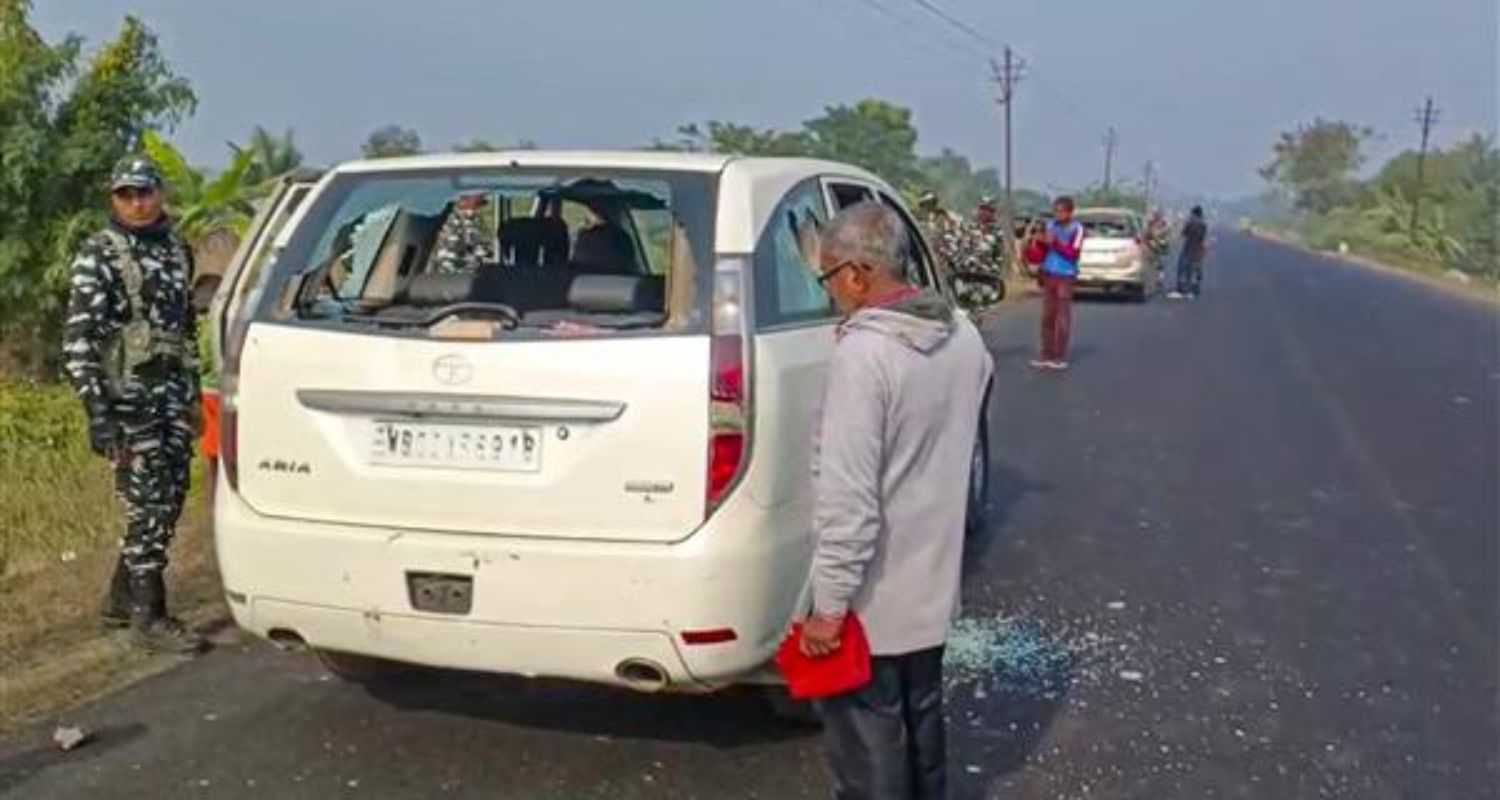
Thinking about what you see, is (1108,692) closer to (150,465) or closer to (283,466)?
(283,466)

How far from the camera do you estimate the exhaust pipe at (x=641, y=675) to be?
144 inches

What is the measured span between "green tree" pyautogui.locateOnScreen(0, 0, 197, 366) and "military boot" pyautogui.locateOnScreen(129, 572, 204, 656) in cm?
990

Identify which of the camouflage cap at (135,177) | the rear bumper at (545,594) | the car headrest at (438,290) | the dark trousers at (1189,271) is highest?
the camouflage cap at (135,177)

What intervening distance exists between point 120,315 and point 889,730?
321 centimetres

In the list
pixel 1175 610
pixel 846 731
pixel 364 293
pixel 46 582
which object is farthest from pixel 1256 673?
pixel 46 582

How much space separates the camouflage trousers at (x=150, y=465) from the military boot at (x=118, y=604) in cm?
17

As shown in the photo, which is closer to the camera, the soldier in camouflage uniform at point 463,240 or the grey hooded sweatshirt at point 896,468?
the grey hooded sweatshirt at point 896,468

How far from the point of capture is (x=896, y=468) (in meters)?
3.01

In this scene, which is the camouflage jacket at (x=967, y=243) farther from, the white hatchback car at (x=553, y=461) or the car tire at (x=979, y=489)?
the white hatchback car at (x=553, y=461)

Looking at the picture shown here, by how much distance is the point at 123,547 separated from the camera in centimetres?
517

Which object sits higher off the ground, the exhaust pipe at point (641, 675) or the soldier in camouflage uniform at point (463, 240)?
the soldier in camouflage uniform at point (463, 240)

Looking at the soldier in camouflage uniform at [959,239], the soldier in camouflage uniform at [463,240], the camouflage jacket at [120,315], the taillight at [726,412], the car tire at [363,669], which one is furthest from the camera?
the soldier in camouflage uniform at [959,239]

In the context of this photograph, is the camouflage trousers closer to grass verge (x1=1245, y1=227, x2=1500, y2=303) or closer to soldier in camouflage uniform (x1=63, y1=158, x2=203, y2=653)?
soldier in camouflage uniform (x1=63, y1=158, x2=203, y2=653)

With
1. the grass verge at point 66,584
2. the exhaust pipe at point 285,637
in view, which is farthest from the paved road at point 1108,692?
the exhaust pipe at point 285,637
